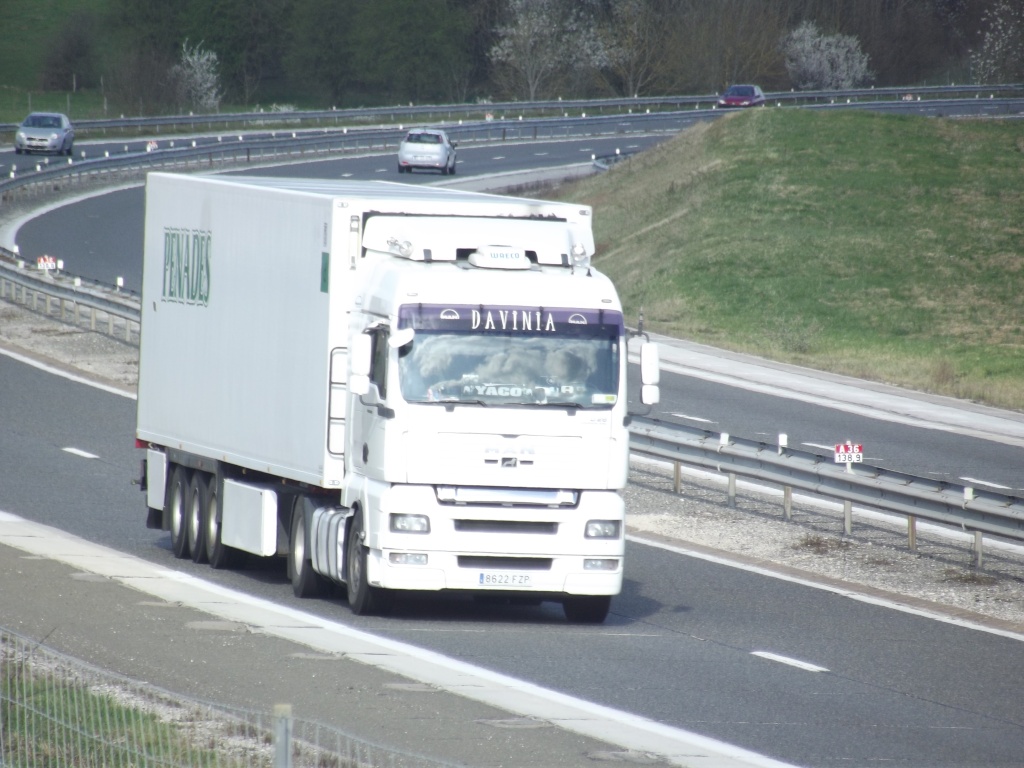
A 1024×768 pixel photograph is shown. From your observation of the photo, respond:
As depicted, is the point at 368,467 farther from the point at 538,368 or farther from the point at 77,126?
the point at 77,126

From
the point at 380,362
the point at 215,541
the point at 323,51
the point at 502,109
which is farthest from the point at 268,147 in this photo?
the point at 323,51

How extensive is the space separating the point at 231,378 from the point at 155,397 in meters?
1.95

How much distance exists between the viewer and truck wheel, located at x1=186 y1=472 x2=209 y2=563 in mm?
15773

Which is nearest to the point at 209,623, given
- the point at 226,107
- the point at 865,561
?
the point at 865,561

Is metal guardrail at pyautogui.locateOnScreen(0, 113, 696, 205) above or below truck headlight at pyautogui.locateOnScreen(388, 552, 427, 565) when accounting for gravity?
above

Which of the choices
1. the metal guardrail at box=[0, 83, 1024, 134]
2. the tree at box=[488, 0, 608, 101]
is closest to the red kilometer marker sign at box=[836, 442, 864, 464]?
the metal guardrail at box=[0, 83, 1024, 134]

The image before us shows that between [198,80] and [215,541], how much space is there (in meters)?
86.9

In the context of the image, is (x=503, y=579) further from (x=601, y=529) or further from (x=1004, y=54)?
(x=1004, y=54)

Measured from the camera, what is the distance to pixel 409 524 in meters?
12.7

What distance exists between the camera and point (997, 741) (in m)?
9.76

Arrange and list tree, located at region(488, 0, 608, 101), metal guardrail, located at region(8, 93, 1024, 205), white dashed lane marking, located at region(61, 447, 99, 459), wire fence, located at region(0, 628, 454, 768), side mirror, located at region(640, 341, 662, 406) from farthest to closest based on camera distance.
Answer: tree, located at region(488, 0, 608, 101), metal guardrail, located at region(8, 93, 1024, 205), white dashed lane marking, located at region(61, 447, 99, 459), side mirror, located at region(640, 341, 662, 406), wire fence, located at region(0, 628, 454, 768)

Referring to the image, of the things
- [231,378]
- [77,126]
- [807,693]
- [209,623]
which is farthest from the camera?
[77,126]

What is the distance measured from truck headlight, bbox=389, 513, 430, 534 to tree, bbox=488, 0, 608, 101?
82.8m

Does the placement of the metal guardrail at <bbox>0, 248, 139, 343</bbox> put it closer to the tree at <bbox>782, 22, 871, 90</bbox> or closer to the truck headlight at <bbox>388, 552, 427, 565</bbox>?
the truck headlight at <bbox>388, 552, 427, 565</bbox>
